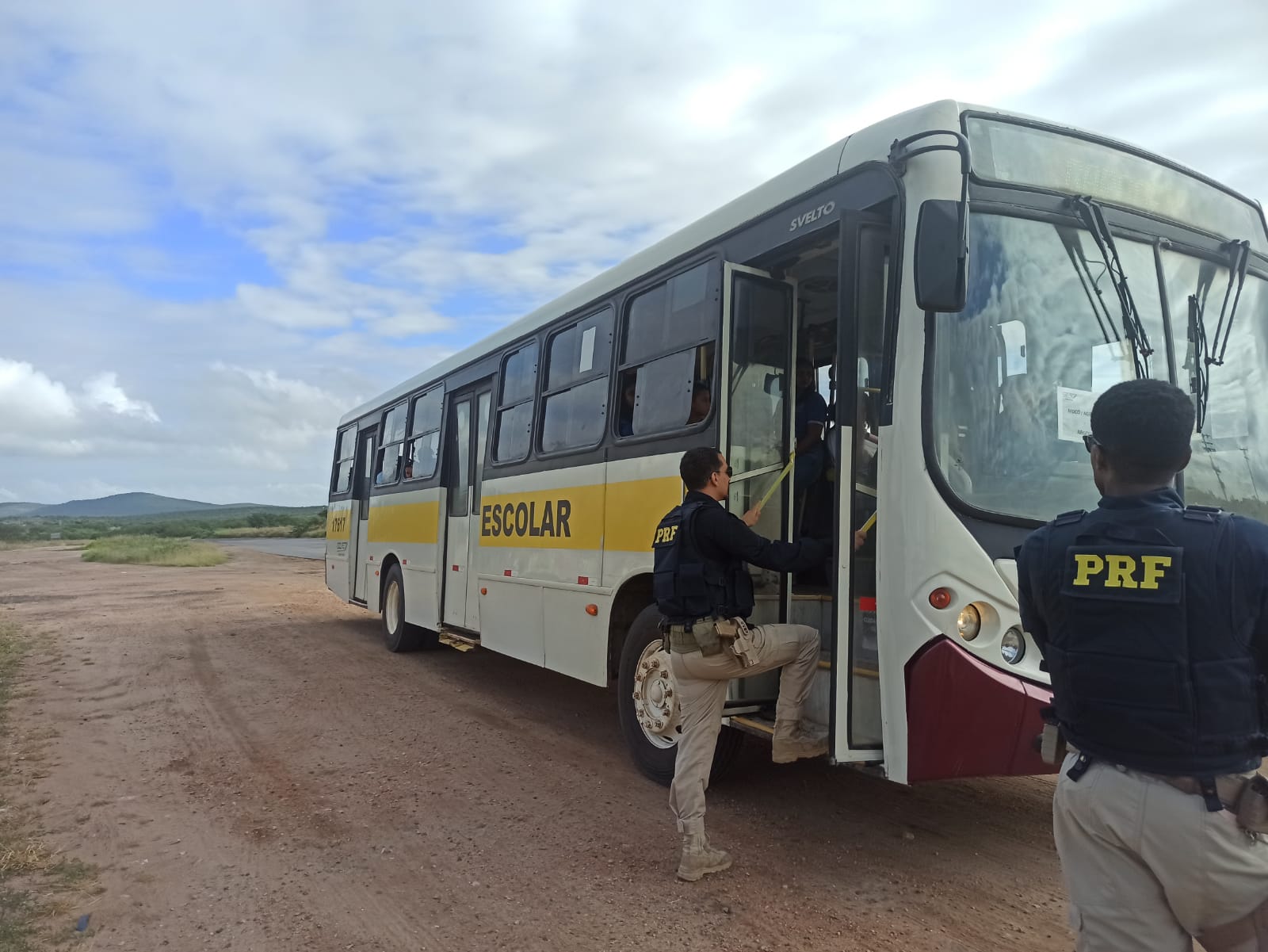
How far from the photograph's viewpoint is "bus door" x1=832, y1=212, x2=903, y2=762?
398cm

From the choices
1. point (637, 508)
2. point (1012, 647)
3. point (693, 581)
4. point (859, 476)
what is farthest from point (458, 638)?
point (1012, 647)

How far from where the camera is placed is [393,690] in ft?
28.5

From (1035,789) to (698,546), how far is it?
112 inches

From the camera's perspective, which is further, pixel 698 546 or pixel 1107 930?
pixel 698 546

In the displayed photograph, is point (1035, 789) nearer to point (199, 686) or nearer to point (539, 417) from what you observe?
point (539, 417)

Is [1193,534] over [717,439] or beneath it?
beneath

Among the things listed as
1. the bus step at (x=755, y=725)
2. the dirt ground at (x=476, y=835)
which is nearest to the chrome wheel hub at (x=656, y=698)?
the dirt ground at (x=476, y=835)

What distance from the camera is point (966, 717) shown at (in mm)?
3588

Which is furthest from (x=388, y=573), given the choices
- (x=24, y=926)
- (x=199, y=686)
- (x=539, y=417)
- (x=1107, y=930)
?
(x=1107, y=930)

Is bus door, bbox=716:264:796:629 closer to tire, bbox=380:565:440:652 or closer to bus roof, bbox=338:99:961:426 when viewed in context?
bus roof, bbox=338:99:961:426

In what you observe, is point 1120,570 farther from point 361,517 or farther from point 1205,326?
point 361,517

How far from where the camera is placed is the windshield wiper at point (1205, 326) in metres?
4.20

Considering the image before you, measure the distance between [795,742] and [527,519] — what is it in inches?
137

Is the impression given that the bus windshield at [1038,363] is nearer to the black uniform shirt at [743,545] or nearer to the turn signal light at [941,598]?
the turn signal light at [941,598]
